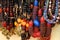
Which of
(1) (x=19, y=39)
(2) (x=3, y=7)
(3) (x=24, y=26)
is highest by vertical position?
(2) (x=3, y=7)

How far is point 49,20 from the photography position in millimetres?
994

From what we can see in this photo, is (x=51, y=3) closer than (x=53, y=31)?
Yes

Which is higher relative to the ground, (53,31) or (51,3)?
(51,3)

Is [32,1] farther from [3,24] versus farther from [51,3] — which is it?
[3,24]

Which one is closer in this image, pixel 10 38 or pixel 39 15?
pixel 39 15

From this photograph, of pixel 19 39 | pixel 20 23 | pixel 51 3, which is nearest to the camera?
pixel 51 3

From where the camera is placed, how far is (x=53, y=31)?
1.14 metres

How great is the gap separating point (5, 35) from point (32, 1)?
12.3 inches

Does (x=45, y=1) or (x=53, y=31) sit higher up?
(x=45, y=1)

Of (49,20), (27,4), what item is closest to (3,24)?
(27,4)

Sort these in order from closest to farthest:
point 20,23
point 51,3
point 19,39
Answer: point 51,3 < point 20,23 < point 19,39

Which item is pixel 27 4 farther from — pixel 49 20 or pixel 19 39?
pixel 19 39

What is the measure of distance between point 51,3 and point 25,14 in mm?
185

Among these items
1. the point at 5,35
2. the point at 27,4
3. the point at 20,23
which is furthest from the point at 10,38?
the point at 27,4
